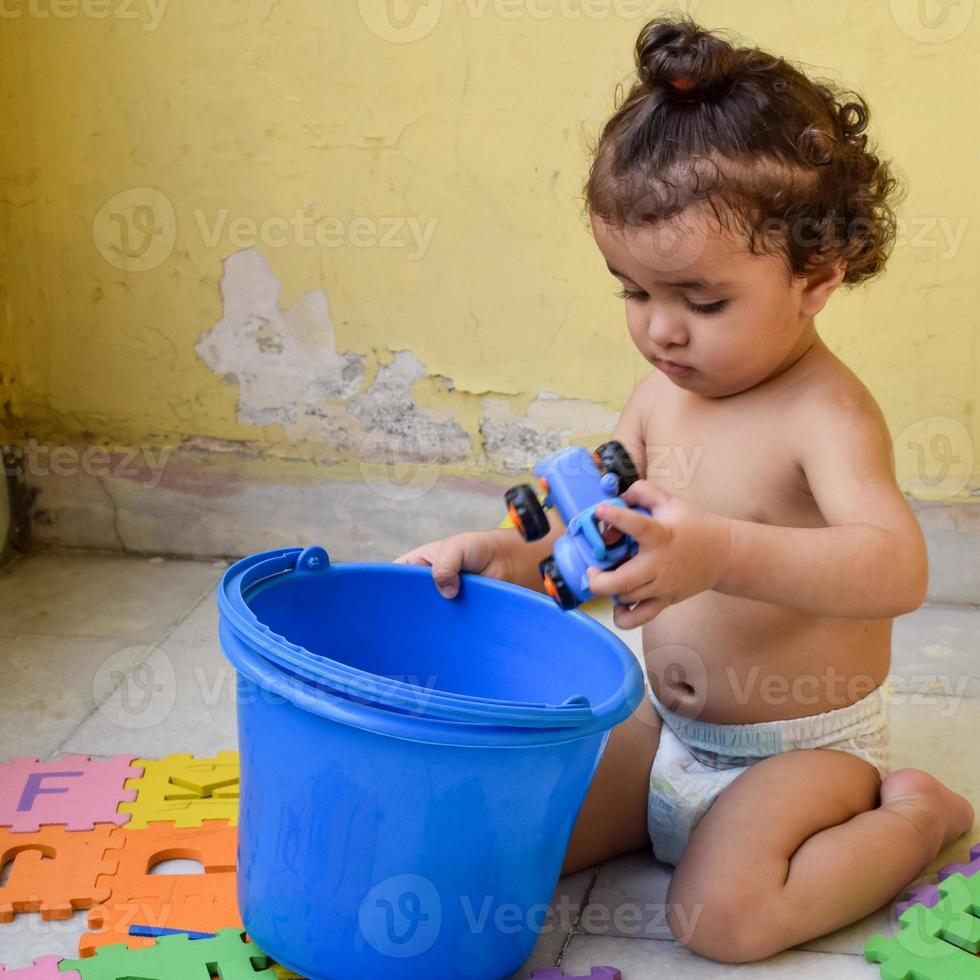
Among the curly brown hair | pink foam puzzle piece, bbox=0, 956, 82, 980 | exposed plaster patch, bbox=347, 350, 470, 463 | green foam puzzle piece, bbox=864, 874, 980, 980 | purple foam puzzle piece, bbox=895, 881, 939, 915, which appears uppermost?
the curly brown hair

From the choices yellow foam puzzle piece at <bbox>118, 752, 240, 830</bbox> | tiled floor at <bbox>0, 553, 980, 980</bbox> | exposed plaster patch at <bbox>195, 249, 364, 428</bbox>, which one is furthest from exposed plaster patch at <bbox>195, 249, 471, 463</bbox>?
yellow foam puzzle piece at <bbox>118, 752, 240, 830</bbox>

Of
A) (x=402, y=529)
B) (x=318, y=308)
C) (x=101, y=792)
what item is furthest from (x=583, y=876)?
(x=318, y=308)

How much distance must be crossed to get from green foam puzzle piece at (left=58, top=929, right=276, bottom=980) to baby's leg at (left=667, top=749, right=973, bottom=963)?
352 millimetres

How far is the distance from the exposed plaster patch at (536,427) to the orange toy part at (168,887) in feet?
2.49

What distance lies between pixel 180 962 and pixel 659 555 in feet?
1.69

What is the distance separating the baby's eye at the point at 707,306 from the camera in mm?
999

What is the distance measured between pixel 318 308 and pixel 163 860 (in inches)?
34.0

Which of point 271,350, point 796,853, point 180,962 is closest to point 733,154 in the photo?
point 796,853

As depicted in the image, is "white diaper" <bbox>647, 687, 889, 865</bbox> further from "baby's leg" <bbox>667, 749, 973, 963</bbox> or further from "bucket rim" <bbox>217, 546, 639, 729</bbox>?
"bucket rim" <bbox>217, 546, 639, 729</bbox>

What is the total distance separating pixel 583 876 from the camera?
1167 millimetres

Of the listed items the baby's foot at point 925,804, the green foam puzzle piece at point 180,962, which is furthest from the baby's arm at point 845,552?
the green foam puzzle piece at point 180,962

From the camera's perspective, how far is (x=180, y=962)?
99cm

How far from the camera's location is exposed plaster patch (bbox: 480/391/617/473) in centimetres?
177

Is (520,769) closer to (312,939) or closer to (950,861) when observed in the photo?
(312,939)
